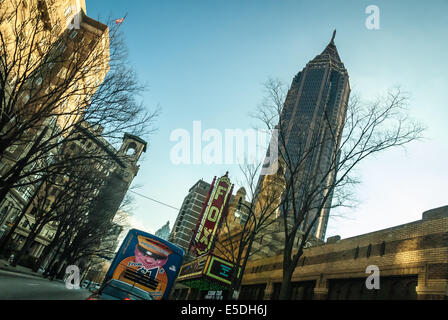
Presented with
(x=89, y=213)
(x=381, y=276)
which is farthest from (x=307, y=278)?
(x=89, y=213)

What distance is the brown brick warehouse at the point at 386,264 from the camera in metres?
10.2

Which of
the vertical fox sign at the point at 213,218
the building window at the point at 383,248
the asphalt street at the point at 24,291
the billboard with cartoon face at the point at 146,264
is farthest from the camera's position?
the vertical fox sign at the point at 213,218

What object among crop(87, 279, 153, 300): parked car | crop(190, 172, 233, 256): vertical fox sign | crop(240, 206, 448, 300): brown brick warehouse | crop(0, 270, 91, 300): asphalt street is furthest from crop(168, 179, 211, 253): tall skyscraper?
crop(87, 279, 153, 300): parked car

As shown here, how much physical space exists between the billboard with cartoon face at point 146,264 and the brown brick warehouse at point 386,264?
835cm

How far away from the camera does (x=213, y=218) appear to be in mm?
56031

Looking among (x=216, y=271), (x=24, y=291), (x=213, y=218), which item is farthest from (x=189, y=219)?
(x=24, y=291)

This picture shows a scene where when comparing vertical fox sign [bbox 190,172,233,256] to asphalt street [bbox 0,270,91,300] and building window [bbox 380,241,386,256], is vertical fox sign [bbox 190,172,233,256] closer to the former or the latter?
asphalt street [bbox 0,270,91,300]

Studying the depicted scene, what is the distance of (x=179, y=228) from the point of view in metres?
108

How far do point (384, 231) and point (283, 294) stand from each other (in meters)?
5.77

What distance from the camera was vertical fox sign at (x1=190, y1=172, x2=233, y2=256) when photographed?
51.9 metres

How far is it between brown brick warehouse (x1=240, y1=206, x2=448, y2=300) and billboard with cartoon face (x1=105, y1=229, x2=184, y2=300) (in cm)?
835

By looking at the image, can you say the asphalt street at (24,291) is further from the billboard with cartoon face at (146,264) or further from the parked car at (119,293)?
the parked car at (119,293)

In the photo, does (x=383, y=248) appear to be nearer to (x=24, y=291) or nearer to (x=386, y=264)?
(x=386, y=264)

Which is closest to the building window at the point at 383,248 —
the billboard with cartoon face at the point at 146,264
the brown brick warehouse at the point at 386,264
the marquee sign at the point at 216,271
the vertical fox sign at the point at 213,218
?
the brown brick warehouse at the point at 386,264
